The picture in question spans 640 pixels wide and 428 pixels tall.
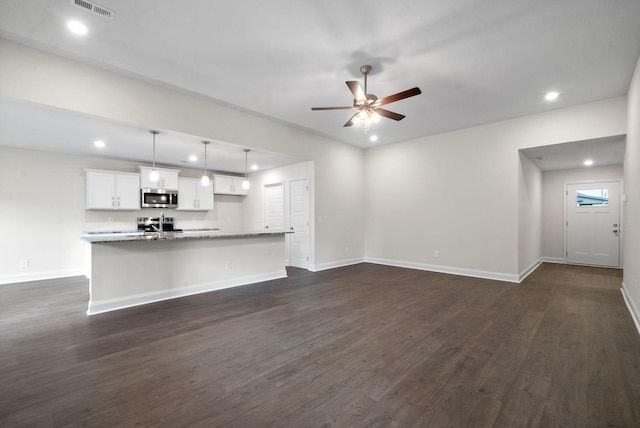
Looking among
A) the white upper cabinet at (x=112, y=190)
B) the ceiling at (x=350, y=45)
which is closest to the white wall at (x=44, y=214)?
the white upper cabinet at (x=112, y=190)

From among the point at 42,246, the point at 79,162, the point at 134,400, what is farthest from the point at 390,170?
the point at 42,246

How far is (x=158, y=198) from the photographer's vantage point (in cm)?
681

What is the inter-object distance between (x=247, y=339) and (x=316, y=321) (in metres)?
0.82

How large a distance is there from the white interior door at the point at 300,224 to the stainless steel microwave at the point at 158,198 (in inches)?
121

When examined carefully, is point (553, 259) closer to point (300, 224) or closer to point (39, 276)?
point (300, 224)

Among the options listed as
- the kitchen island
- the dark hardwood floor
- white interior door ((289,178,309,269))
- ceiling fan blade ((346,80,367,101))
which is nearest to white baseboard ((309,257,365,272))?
white interior door ((289,178,309,269))

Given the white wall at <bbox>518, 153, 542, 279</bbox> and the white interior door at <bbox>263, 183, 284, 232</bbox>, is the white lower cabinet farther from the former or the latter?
the white wall at <bbox>518, 153, 542, 279</bbox>

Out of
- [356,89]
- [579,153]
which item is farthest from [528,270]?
[356,89]

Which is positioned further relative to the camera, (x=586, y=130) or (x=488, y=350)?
(x=586, y=130)

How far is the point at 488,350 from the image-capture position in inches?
99.0

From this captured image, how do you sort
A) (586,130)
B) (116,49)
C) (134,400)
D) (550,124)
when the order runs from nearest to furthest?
(134,400) → (116,49) → (586,130) → (550,124)

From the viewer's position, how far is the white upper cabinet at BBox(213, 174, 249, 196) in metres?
7.73

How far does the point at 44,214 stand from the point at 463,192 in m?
8.72

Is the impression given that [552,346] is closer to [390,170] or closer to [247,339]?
[247,339]
